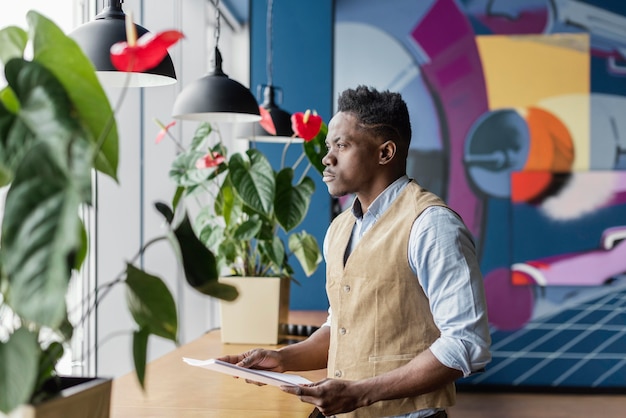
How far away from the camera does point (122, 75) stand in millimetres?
2098

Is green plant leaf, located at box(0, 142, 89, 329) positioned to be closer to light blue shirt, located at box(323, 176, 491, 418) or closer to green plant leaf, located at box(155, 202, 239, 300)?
green plant leaf, located at box(155, 202, 239, 300)

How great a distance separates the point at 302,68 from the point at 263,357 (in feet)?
12.1

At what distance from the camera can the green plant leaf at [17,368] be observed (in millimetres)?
791

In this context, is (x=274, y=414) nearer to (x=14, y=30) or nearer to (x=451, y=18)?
(x=14, y=30)

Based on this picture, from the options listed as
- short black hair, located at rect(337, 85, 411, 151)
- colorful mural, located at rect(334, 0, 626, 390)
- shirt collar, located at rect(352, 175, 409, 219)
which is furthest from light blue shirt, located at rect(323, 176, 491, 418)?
colorful mural, located at rect(334, 0, 626, 390)

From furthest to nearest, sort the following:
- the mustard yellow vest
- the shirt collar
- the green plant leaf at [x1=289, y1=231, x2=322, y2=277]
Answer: the green plant leaf at [x1=289, y1=231, x2=322, y2=277], the shirt collar, the mustard yellow vest

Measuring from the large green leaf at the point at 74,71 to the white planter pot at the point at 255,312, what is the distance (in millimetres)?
1984

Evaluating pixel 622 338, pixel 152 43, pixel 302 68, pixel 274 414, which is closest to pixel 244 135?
pixel 302 68

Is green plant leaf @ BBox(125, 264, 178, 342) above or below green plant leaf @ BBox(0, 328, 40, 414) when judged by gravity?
above

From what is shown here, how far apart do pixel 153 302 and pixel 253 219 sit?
2023mm

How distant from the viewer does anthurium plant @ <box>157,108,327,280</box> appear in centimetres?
292

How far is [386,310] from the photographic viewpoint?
6.15 feet

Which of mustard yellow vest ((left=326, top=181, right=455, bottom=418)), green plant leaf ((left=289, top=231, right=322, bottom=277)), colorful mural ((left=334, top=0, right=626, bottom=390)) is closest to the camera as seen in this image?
mustard yellow vest ((left=326, top=181, right=455, bottom=418))

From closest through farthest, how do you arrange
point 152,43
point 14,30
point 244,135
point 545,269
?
point 152,43
point 14,30
point 244,135
point 545,269
